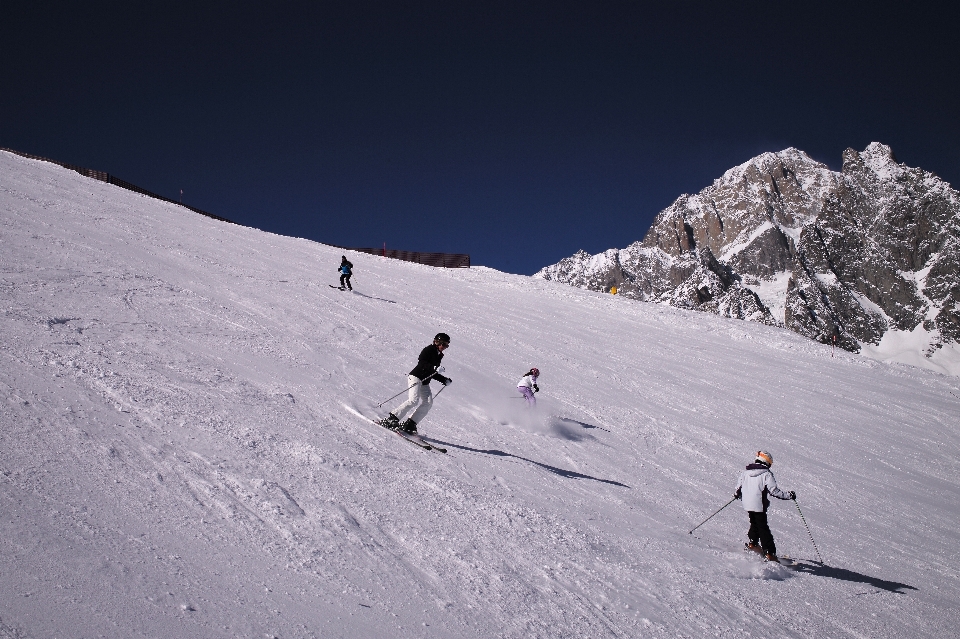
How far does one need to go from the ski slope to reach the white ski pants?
0.46 meters

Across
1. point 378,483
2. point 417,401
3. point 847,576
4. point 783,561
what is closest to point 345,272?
point 417,401

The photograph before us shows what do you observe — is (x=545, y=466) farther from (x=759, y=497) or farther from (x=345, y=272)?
(x=345, y=272)

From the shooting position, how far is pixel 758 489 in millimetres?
7285

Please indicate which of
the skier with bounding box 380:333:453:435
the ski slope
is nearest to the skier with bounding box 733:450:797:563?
the ski slope

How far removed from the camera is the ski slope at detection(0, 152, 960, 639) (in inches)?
155

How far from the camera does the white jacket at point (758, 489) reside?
7.19m

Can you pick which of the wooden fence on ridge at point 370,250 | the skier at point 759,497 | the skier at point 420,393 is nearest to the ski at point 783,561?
the skier at point 759,497

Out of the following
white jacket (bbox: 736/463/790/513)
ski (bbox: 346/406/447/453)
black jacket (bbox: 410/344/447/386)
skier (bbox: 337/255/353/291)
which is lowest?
ski (bbox: 346/406/447/453)

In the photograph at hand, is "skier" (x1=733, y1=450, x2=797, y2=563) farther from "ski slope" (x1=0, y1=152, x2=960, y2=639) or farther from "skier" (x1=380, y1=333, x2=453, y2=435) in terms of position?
"skier" (x1=380, y1=333, x2=453, y2=435)

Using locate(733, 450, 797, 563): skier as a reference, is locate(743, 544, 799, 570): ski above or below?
below

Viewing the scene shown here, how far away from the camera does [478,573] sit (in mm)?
4855

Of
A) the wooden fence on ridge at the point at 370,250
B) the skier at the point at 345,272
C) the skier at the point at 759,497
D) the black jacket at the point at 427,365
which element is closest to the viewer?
the skier at the point at 759,497

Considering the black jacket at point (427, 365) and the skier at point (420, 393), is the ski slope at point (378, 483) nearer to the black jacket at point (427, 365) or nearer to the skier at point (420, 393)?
the skier at point (420, 393)

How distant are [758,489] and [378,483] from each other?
504 cm
